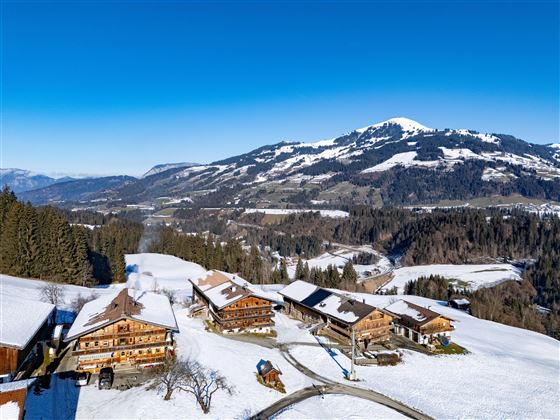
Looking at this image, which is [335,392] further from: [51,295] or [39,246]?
[39,246]

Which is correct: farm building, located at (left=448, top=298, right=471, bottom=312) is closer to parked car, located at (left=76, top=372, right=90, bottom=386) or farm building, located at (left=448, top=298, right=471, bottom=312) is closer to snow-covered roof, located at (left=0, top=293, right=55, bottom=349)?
parked car, located at (left=76, top=372, right=90, bottom=386)

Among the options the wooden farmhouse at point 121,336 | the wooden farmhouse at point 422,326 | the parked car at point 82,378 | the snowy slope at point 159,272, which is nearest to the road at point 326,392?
the wooden farmhouse at point 121,336

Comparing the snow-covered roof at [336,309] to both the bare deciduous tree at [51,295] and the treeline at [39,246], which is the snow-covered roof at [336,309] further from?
the treeline at [39,246]

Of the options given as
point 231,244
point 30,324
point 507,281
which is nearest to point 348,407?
point 30,324

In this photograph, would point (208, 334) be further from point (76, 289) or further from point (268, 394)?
point (76, 289)

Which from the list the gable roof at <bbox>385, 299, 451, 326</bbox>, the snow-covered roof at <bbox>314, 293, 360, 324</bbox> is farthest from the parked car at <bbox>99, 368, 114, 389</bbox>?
the gable roof at <bbox>385, 299, 451, 326</bbox>

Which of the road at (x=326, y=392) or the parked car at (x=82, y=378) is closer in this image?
the road at (x=326, y=392)
